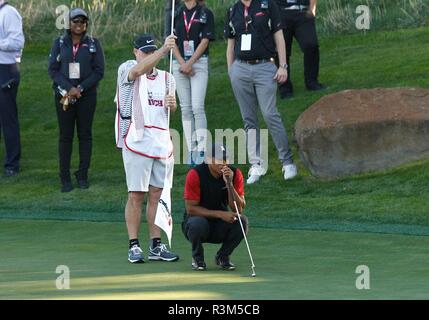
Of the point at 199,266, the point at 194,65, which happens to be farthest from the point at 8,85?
the point at 199,266

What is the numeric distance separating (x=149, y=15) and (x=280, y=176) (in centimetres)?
997

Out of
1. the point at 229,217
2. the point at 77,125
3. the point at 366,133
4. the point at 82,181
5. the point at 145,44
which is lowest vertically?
the point at 229,217

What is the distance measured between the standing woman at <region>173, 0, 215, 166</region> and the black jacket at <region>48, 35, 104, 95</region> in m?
1.01

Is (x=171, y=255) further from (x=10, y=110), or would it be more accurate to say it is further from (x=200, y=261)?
(x=10, y=110)

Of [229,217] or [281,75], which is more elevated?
[281,75]

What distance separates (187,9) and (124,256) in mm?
5265

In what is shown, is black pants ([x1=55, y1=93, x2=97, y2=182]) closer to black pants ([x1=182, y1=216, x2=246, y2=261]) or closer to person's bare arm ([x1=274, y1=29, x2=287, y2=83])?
person's bare arm ([x1=274, y1=29, x2=287, y2=83])

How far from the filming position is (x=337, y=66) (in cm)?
2028

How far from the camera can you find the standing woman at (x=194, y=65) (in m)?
16.2

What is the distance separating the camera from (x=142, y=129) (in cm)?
1150

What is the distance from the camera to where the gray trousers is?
1528 cm

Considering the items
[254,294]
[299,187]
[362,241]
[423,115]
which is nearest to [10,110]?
[299,187]

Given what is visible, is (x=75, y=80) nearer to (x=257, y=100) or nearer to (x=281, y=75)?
(x=257, y=100)

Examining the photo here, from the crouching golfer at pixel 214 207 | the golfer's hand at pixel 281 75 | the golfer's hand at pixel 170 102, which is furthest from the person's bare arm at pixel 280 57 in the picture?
the crouching golfer at pixel 214 207
